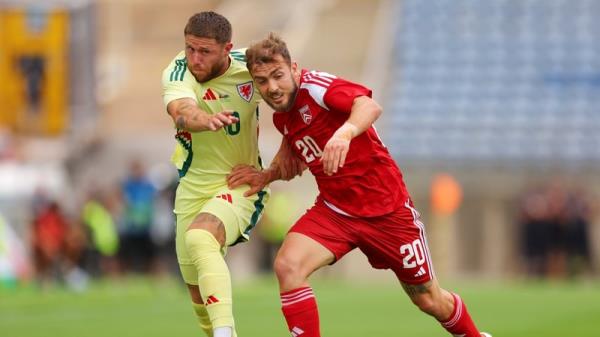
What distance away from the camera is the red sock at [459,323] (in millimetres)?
8609

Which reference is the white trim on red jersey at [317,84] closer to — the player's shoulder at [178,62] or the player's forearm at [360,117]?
the player's forearm at [360,117]

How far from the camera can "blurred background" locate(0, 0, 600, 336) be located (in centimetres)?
2280

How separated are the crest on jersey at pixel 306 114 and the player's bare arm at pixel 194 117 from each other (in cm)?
42

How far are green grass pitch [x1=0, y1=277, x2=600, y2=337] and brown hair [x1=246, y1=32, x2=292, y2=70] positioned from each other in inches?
157

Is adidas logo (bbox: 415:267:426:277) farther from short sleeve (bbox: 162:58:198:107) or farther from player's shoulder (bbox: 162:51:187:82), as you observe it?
player's shoulder (bbox: 162:51:187:82)

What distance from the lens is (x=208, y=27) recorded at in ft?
26.7

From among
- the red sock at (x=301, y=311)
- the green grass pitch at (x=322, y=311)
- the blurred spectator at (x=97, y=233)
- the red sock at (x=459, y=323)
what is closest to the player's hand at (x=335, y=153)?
the red sock at (x=301, y=311)

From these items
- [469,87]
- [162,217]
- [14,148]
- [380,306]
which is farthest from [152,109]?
[380,306]

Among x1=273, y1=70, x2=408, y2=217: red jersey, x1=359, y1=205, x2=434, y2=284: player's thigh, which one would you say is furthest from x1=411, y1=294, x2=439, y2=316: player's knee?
x1=273, y1=70, x2=408, y2=217: red jersey

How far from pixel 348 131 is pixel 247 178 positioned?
44.9 inches

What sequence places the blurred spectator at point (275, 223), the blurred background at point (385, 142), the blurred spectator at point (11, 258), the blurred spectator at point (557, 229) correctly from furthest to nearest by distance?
the blurred spectator at point (275, 223), the blurred spectator at point (557, 229), the blurred spectator at point (11, 258), the blurred background at point (385, 142)

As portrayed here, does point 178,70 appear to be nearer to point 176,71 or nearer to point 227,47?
point 176,71

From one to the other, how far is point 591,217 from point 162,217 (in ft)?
28.7

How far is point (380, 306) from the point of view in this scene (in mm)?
16062
